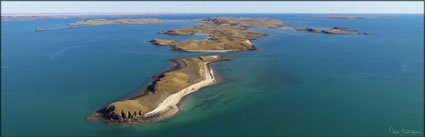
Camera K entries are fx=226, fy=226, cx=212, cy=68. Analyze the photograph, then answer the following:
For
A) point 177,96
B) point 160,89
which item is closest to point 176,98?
point 177,96

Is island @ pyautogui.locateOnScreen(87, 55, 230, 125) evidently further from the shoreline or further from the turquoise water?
the turquoise water

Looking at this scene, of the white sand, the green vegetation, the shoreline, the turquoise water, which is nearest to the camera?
the turquoise water

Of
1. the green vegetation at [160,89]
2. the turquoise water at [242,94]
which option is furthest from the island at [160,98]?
the turquoise water at [242,94]

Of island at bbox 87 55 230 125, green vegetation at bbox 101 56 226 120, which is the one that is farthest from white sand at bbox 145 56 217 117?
green vegetation at bbox 101 56 226 120

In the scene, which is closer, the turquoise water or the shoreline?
the turquoise water

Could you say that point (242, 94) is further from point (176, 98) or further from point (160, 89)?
point (160, 89)

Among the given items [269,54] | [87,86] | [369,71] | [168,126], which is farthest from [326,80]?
[87,86]

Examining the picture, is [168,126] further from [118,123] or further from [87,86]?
[87,86]

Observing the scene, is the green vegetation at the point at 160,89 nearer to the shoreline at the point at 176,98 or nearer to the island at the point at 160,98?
the island at the point at 160,98
